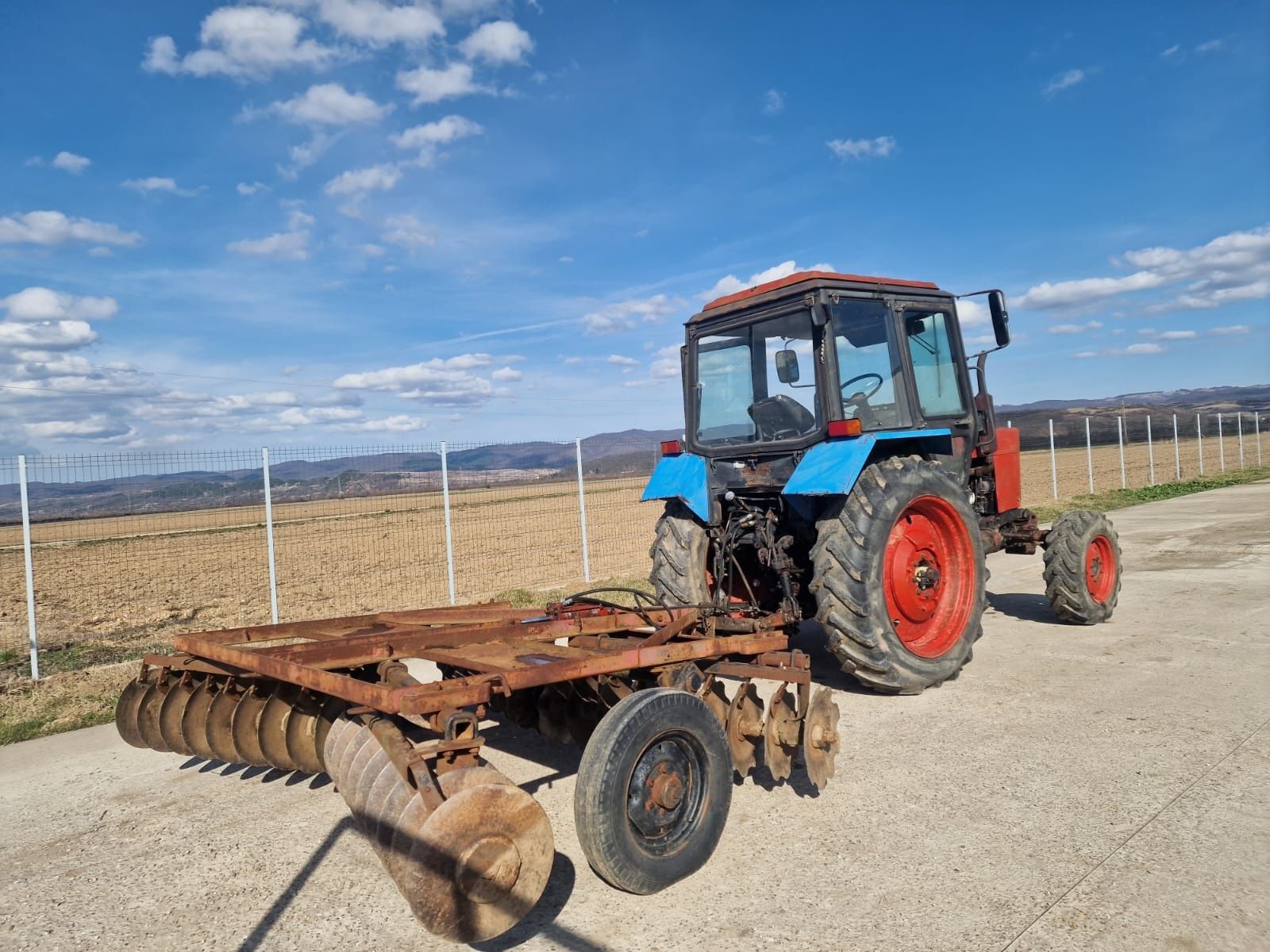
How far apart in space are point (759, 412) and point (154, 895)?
404cm

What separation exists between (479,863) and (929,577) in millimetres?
3580

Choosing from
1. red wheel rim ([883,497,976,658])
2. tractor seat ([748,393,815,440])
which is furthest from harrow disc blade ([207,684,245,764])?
red wheel rim ([883,497,976,658])

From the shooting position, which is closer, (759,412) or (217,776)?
(217,776)

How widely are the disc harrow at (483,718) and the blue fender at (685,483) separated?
Result: 0.94 meters

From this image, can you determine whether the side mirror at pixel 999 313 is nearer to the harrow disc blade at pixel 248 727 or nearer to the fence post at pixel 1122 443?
the harrow disc blade at pixel 248 727

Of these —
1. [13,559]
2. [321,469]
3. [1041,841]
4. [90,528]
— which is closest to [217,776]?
[1041,841]

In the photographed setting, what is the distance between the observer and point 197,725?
401cm

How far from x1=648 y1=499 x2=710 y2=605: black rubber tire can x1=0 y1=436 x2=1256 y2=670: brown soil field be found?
457 cm

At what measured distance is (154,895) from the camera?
3090 mm

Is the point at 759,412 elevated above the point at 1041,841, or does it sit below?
above

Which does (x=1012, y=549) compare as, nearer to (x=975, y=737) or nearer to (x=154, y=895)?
(x=975, y=737)

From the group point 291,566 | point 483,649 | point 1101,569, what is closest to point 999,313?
point 1101,569

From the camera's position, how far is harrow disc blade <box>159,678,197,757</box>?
4039 millimetres

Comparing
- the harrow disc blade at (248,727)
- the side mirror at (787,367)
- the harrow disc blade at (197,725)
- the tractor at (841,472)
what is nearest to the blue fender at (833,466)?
the tractor at (841,472)
